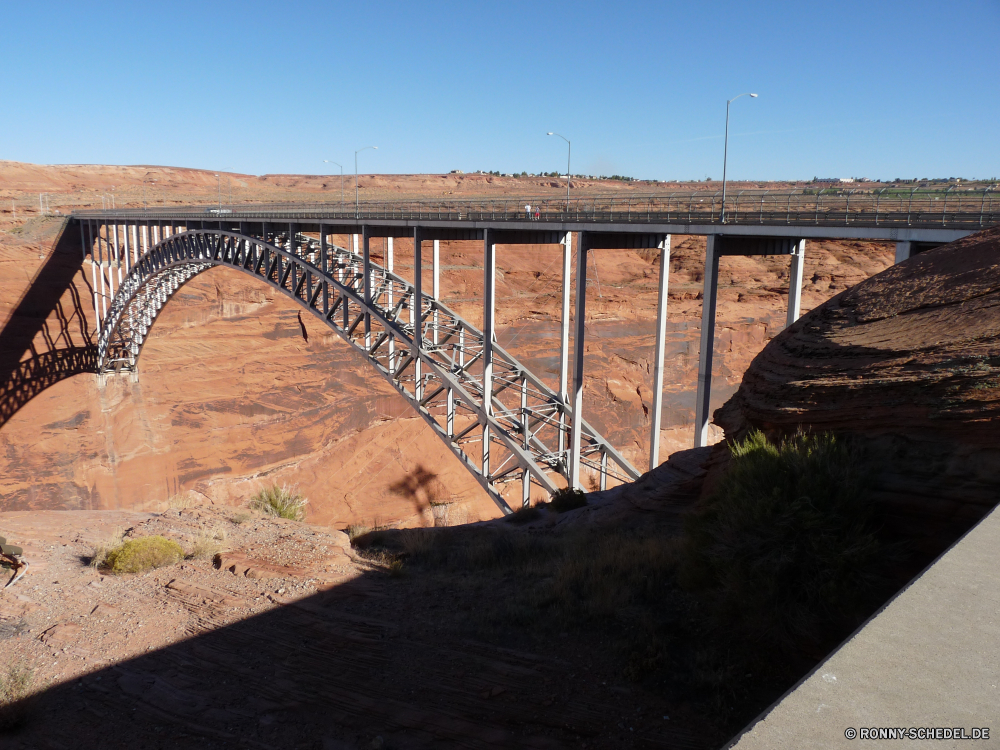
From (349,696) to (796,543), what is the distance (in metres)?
4.74

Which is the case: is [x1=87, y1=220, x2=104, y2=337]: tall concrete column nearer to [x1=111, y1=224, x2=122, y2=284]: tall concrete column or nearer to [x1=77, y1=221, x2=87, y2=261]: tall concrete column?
[x1=77, y1=221, x2=87, y2=261]: tall concrete column

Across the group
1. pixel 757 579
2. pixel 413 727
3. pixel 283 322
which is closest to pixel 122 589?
pixel 413 727

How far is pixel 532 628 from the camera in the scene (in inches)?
314

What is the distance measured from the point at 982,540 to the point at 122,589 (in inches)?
428

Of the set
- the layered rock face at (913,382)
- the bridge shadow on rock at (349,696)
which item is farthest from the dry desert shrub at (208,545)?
the layered rock face at (913,382)

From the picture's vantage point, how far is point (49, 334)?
34.3 meters

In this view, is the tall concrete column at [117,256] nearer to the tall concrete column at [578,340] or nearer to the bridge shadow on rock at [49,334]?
the bridge shadow on rock at [49,334]

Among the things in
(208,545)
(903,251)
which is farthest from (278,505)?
(903,251)

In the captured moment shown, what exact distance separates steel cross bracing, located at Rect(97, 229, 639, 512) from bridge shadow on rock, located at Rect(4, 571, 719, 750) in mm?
9050

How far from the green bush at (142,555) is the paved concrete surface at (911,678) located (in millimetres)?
10995

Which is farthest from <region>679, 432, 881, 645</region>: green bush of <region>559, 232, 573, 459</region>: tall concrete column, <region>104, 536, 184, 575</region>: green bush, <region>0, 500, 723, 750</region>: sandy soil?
<region>559, 232, 573, 459</region>: tall concrete column

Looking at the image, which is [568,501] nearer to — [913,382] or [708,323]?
[708,323]

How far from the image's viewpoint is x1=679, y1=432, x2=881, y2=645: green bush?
18.6 feet

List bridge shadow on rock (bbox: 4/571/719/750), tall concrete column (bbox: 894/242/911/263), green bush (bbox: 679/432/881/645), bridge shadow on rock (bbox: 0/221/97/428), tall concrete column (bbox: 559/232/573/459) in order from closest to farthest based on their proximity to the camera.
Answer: green bush (bbox: 679/432/881/645)
bridge shadow on rock (bbox: 4/571/719/750)
tall concrete column (bbox: 894/242/911/263)
tall concrete column (bbox: 559/232/573/459)
bridge shadow on rock (bbox: 0/221/97/428)
